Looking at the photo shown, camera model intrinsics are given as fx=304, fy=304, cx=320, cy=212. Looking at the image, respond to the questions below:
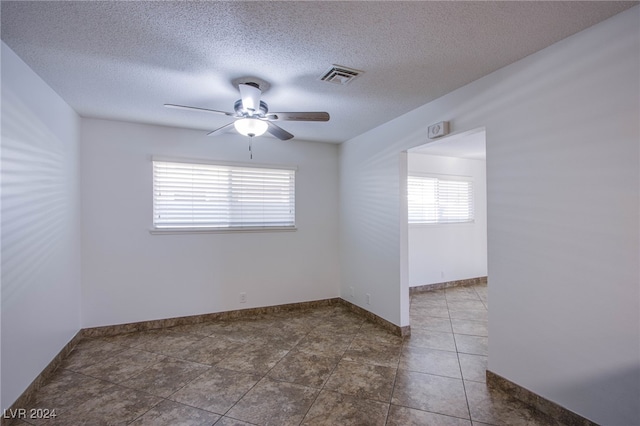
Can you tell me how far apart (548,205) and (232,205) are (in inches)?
133

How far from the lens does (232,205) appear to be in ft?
13.3

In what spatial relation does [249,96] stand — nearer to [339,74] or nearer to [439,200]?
[339,74]

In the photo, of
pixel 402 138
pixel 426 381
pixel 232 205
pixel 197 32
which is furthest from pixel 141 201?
pixel 426 381

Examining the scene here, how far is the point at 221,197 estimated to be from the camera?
157 inches

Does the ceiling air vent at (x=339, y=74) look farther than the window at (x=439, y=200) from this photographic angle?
No

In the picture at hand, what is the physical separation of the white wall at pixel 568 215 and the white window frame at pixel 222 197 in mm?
2459

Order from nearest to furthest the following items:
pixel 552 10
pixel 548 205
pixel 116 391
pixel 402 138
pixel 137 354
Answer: pixel 552 10 → pixel 548 205 → pixel 116 391 → pixel 137 354 → pixel 402 138

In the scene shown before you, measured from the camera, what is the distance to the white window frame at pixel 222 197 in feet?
12.1

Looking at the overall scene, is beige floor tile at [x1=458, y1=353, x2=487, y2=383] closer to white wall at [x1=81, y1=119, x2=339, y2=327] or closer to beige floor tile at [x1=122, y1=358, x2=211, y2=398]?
white wall at [x1=81, y1=119, x2=339, y2=327]

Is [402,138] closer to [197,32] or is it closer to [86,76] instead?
[197,32]

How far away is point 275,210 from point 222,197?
0.74 meters

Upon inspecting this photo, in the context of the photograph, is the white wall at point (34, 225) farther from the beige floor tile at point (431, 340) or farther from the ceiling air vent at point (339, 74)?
the beige floor tile at point (431, 340)

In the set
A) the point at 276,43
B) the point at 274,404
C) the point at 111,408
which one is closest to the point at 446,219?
the point at 274,404

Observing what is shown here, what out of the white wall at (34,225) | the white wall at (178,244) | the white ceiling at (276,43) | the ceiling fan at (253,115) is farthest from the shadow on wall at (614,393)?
the white wall at (34,225)
